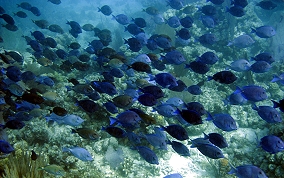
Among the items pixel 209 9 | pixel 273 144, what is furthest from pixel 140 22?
pixel 273 144

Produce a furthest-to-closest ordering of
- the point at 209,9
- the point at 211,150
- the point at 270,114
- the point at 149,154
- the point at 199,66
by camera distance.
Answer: the point at 209,9
the point at 199,66
the point at 270,114
the point at 149,154
the point at 211,150

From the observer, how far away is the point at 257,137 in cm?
789

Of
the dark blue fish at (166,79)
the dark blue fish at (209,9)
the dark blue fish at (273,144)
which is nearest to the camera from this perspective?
the dark blue fish at (273,144)

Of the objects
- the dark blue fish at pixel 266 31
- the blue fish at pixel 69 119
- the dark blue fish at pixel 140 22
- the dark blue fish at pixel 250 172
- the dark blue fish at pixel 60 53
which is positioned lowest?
the dark blue fish at pixel 60 53

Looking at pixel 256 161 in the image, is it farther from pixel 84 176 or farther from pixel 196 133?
pixel 84 176

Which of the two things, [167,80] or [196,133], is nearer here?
[167,80]

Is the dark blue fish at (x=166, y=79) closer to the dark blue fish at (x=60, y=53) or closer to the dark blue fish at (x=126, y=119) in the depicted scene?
the dark blue fish at (x=126, y=119)

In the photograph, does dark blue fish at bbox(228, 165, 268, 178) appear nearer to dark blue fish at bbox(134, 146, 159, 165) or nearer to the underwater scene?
the underwater scene

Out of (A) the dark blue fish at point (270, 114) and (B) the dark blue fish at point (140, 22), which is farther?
(B) the dark blue fish at point (140, 22)

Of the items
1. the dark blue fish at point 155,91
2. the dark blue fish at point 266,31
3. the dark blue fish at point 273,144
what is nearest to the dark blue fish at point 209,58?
the dark blue fish at point 155,91

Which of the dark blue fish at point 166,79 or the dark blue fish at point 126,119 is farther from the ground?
the dark blue fish at point 166,79

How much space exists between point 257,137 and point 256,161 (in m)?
1.96

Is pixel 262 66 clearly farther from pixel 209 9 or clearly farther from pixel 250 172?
pixel 209 9

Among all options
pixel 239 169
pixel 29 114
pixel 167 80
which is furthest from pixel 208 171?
pixel 29 114
